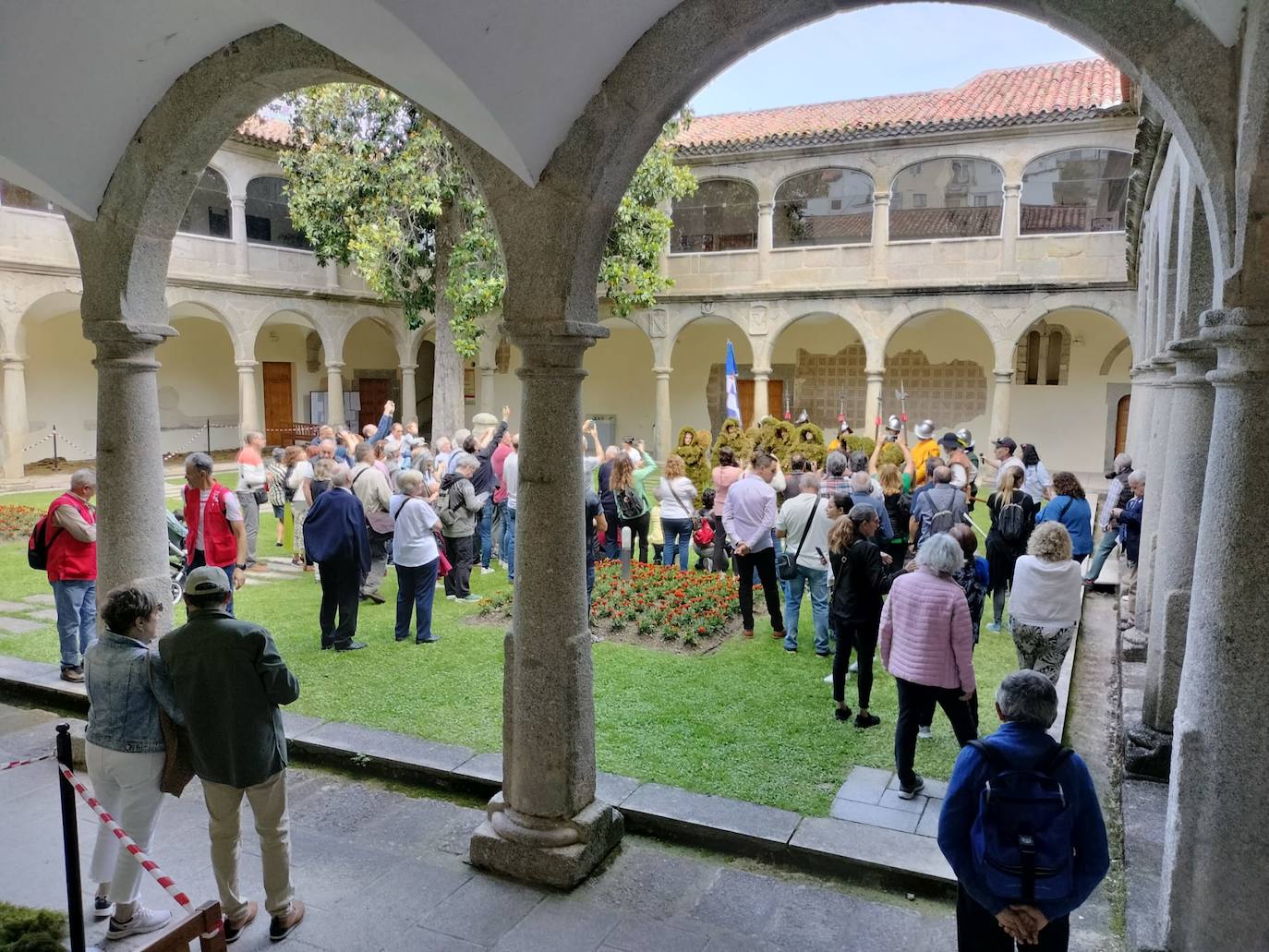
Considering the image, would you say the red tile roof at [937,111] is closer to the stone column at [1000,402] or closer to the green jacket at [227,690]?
the stone column at [1000,402]

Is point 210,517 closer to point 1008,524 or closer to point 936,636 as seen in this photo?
point 936,636

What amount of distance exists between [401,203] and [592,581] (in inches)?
403

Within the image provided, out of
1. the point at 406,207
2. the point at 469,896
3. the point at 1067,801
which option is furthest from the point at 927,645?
the point at 406,207

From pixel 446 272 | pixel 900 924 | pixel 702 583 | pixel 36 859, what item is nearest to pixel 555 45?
pixel 900 924

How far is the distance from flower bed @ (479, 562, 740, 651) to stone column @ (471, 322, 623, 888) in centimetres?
365

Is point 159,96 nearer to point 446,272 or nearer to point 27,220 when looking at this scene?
point 446,272

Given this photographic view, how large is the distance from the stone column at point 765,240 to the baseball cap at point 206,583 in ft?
60.8

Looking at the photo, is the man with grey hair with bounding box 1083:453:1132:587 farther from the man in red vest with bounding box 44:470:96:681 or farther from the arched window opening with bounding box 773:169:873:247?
the arched window opening with bounding box 773:169:873:247

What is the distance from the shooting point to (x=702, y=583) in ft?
29.7

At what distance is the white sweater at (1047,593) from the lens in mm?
5332

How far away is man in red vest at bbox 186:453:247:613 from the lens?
6805 mm

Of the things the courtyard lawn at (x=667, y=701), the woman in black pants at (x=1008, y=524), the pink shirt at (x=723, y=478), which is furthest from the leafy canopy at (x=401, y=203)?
the woman in black pants at (x=1008, y=524)

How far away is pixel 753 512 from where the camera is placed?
764 cm

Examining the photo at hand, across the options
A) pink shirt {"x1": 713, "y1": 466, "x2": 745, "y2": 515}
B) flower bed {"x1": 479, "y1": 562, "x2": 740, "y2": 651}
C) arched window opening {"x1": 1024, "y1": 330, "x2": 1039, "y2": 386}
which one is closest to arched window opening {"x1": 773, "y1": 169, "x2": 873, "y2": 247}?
arched window opening {"x1": 1024, "y1": 330, "x2": 1039, "y2": 386}
